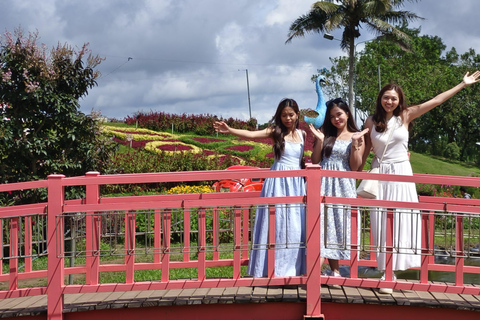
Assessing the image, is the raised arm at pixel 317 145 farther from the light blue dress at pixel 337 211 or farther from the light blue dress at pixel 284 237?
the light blue dress at pixel 284 237

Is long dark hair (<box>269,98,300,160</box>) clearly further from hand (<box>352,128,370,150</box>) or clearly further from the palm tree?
the palm tree

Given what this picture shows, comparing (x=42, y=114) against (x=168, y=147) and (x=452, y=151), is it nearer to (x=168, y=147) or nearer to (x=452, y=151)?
(x=168, y=147)

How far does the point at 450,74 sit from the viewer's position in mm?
41219

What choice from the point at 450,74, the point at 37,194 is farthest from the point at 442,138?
the point at 37,194

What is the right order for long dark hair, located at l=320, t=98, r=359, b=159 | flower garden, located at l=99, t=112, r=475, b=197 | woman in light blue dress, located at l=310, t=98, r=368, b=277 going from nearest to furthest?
woman in light blue dress, located at l=310, t=98, r=368, b=277, long dark hair, located at l=320, t=98, r=359, b=159, flower garden, located at l=99, t=112, r=475, b=197

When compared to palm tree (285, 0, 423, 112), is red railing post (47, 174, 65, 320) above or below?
below

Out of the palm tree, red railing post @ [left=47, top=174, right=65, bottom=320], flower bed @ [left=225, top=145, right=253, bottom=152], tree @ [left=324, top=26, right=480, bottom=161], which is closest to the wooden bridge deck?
red railing post @ [left=47, top=174, right=65, bottom=320]

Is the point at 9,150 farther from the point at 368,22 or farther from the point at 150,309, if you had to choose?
the point at 368,22

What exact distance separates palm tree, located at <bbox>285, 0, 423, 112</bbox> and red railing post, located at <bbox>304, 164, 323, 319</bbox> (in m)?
24.2

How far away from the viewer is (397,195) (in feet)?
17.5

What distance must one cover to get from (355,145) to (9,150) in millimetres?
6079

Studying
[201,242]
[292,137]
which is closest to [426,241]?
[292,137]

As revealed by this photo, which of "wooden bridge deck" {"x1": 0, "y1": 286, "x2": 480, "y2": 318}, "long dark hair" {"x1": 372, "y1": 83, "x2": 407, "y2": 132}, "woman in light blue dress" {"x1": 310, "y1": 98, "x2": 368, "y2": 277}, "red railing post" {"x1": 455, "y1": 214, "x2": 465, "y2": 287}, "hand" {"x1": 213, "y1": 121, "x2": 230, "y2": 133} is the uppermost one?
"long dark hair" {"x1": 372, "y1": 83, "x2": 407, "y2": 132}

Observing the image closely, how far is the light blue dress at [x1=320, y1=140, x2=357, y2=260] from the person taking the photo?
5035 mm
